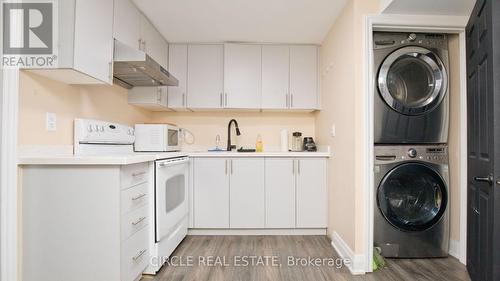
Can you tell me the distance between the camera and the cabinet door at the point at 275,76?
2885 millimetres

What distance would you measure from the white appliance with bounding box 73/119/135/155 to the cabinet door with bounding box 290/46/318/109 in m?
1.90

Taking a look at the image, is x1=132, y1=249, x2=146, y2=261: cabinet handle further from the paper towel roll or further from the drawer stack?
the paper towel roll

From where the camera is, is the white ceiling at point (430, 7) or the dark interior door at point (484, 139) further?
the white ceiling at point (430, 7)

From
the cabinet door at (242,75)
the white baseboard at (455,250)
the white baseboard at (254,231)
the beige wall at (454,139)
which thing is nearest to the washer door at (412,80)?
the beige wall at (454,139)

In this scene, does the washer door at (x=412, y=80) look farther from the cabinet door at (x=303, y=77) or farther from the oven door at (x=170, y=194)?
the oven door at (x=170, y=194)

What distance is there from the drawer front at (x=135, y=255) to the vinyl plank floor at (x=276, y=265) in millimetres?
208

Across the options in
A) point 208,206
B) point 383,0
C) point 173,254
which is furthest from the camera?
point 208,206

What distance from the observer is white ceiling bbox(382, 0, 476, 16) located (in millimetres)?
1711

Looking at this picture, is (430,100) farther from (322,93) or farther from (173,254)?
(173,254)

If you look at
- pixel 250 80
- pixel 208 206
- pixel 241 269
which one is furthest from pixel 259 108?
pixel 241 269

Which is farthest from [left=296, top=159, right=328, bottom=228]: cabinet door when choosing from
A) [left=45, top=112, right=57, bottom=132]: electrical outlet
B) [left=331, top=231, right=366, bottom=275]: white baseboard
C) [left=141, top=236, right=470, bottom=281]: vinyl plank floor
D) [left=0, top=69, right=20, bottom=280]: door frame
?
[left=0, top=69, right=20, bottom=280]: door frame

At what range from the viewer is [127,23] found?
1990 millimetres

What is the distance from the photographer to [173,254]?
219 cm

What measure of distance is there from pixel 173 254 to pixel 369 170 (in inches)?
74.3
